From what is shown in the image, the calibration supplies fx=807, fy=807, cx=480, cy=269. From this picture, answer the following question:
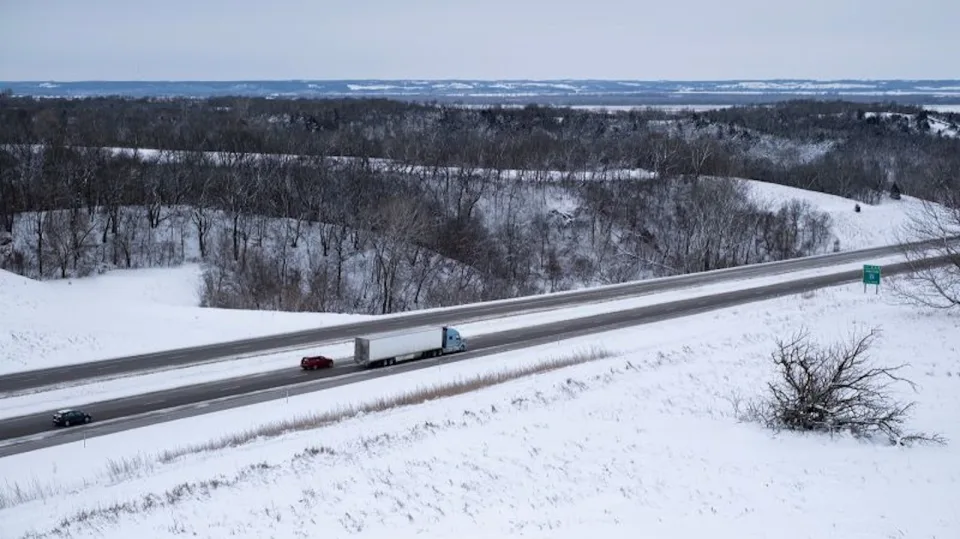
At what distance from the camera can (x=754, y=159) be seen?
123438mm

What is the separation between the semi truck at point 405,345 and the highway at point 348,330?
15.6 feet

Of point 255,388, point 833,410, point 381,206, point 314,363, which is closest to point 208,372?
point 255,388

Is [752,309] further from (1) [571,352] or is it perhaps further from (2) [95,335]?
(2) [95,335]

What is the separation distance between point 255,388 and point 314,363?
3290 millimetres

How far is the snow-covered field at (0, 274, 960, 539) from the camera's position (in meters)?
14.6

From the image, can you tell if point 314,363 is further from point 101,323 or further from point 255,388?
point 101,323

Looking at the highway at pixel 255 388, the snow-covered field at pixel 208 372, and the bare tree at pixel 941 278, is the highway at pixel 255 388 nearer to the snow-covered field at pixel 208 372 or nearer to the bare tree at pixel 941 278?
the snow-covered field at pixel 208 372

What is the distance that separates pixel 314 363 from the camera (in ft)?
108

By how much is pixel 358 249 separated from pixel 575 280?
20.3 meters

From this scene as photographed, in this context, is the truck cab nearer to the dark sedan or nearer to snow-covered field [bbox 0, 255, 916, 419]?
snow-covered field [bbox 0, 255, 916, 419]

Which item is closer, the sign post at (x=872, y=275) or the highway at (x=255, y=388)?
the highway at (x=255, y=388)

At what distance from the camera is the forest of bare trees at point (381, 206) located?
6575cm

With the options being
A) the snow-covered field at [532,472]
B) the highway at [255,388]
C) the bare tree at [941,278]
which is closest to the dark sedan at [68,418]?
the highway at [255,388]

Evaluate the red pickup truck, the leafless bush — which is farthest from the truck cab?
the leafless bush
